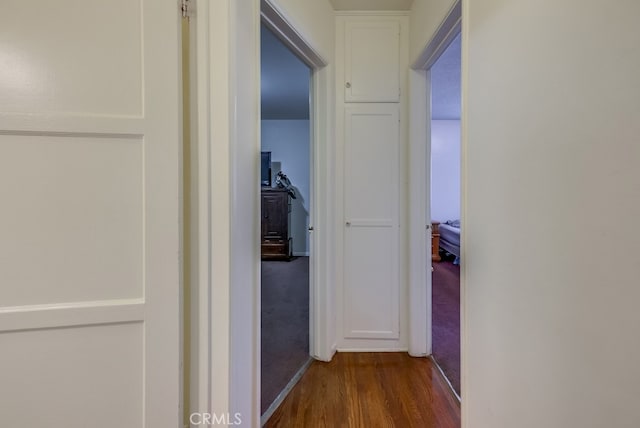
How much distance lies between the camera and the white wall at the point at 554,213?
64 centimetres

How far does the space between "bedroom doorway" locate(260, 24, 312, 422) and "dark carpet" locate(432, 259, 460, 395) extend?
3.26 ft

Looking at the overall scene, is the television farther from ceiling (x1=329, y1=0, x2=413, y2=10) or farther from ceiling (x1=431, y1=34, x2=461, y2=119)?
ceiling (x1=329, y1=0, x2=413, y2=10)

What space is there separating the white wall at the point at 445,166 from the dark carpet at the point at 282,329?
10.5ft

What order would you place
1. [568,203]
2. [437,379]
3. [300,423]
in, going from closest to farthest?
[568,203], [300,423], [437,379]

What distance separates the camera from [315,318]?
88.8 inches

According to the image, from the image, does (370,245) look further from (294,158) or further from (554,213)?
(294,158)

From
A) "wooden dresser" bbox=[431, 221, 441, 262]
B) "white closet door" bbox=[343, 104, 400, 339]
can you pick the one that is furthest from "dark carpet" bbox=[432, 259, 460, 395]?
"wooden dresser" bbox=[431, 221, 441, 262]

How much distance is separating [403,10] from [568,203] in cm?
212

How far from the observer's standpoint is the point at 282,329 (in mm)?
2760

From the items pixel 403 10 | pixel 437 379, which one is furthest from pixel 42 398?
pixel 403 10

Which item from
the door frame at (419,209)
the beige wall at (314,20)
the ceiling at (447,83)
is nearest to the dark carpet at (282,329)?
the door frame at (419,209)

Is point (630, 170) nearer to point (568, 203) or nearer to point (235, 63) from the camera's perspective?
point (568, 203)

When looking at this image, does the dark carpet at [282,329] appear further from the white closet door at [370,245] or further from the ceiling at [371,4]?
the ceiling at [371,4]

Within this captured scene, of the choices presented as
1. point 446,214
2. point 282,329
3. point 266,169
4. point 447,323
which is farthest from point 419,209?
point 446,214
